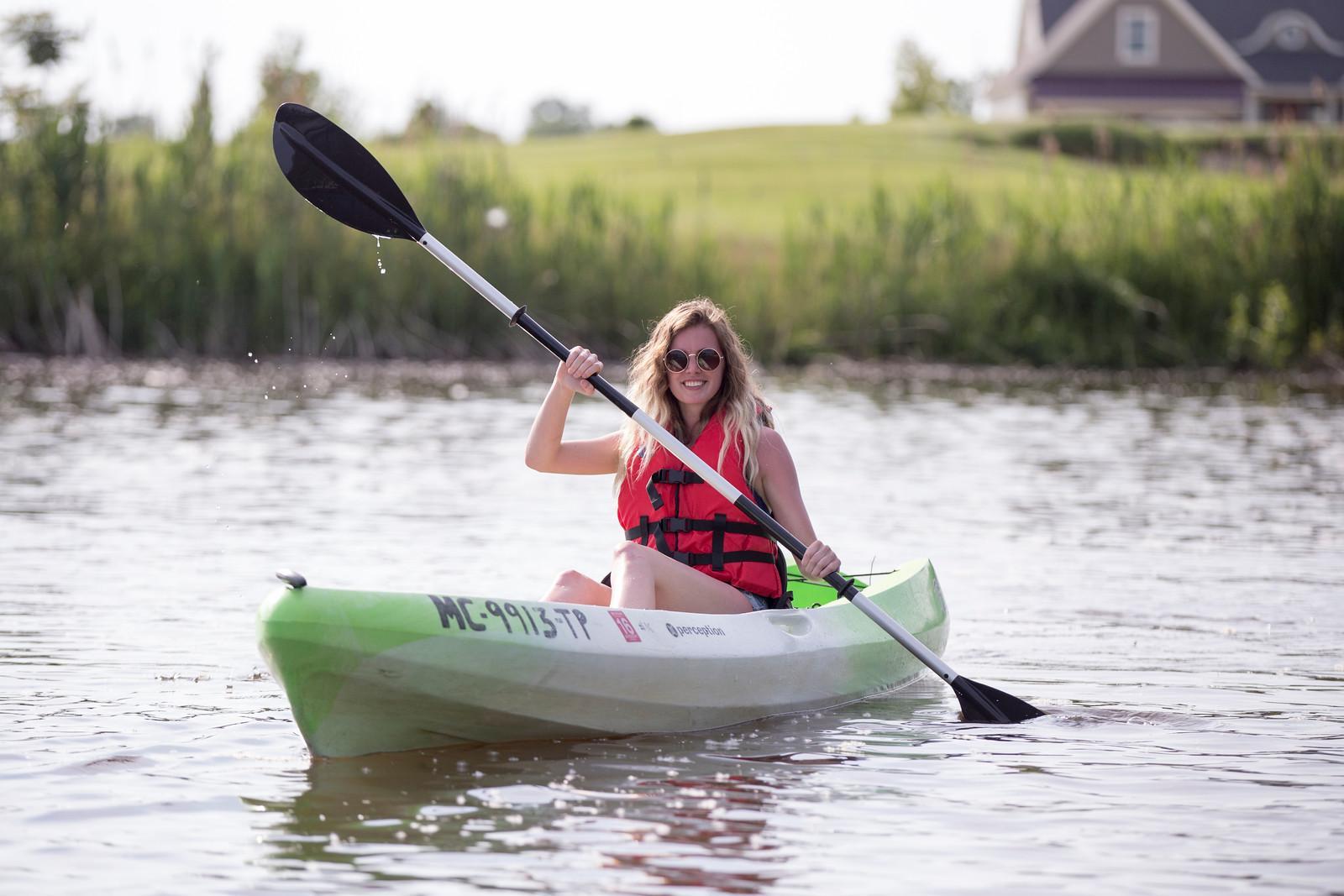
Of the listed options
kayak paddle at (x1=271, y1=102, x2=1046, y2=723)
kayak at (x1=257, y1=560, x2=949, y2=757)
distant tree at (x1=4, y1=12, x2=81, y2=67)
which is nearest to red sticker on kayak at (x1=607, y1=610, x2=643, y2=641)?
kayak at (x1=257, y1=560, x2=949, y2=757)

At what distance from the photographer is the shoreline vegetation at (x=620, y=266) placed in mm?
14812

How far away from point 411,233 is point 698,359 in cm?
117

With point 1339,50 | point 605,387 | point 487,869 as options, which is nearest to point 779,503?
point 605,387

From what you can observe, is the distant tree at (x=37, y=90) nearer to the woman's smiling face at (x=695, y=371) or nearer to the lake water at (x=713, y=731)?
the lake water at (x=713, y=731)

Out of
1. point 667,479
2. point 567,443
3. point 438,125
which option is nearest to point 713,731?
point 667,479

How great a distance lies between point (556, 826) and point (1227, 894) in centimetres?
137

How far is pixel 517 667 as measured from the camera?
449 cm

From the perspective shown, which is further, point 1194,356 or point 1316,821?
point 1194,356

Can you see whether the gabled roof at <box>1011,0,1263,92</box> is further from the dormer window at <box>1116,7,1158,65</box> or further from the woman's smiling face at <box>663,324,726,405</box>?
the woman's smiling face at <box>663,324,726,405</box>

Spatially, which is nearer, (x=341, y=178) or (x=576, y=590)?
(x=576, y=590)

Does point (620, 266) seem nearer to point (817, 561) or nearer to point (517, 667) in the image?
point (817, 561)

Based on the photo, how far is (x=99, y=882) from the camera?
11.7ft

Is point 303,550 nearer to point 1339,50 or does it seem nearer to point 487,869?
point 487,869

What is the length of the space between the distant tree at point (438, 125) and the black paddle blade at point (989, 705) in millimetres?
11283
